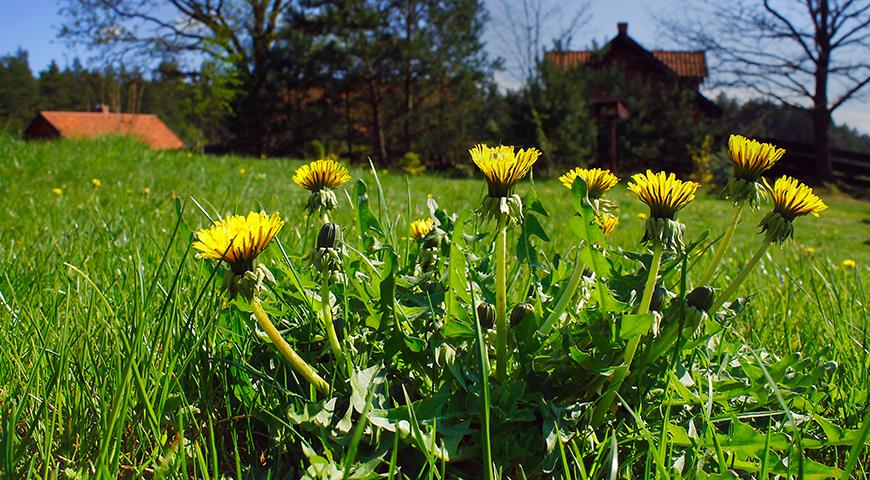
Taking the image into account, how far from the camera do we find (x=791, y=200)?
0.84 metres

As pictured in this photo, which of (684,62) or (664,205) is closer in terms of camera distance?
(664,205)

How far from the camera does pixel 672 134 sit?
56.2 feet

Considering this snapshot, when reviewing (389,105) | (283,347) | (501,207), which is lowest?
(283,347)

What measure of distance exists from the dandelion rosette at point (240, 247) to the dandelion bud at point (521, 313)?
36cm

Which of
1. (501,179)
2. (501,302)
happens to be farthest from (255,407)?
(501,179)

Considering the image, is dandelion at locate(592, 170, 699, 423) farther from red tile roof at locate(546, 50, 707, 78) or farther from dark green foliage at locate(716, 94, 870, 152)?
red tile roof at locate(546, 50, 707, 78)

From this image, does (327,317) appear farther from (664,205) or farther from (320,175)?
(664,205)

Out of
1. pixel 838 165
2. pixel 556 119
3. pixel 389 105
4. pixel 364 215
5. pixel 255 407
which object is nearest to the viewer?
pixel 255 407

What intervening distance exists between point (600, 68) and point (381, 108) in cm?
781

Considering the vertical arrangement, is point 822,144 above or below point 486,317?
above

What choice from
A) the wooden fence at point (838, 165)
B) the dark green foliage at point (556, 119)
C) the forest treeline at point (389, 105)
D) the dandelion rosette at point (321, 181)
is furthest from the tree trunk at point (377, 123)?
the dandelion rosette at point (321, 181)

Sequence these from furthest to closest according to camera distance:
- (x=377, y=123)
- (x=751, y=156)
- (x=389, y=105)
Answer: (x=389, y=105) < (x=377, y=123) < (x=751, y=156)

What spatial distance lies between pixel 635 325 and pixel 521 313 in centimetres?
16

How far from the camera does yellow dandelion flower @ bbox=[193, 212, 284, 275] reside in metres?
0.71
